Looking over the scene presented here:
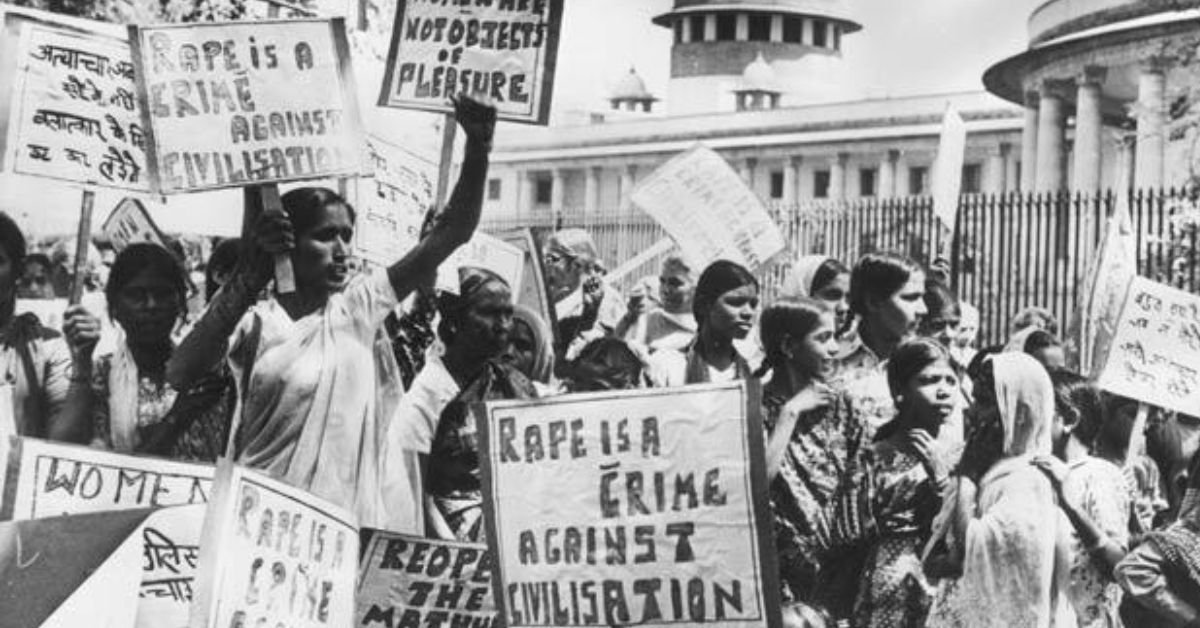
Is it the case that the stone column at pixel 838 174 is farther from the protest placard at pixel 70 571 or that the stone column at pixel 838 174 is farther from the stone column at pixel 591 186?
the protest placard at pixel 70 571

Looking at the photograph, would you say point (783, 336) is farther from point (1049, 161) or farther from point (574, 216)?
point (1049, 161)

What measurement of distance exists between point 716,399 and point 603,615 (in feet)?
1.75

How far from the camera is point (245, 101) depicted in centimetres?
743

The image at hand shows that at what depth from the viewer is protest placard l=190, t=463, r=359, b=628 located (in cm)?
554

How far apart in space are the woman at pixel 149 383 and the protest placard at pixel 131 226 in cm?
245

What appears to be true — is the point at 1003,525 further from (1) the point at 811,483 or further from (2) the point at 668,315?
(2) the point at 668,315

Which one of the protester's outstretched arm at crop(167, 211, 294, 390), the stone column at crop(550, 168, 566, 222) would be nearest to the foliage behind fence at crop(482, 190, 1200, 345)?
the protester's outstretched arm at crop(167, 211, 294, 390)

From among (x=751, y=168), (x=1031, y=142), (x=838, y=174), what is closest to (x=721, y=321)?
(x=1031, y=142)

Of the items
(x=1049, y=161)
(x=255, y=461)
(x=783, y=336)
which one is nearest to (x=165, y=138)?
(x=255, y=461)

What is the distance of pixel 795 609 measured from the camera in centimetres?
659

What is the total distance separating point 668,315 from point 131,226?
238cm

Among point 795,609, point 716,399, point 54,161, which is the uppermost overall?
point 54,161

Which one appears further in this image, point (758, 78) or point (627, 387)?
point (758, 78)

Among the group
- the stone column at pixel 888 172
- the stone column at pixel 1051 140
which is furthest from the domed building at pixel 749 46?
the stone column at pixel 1051 140
